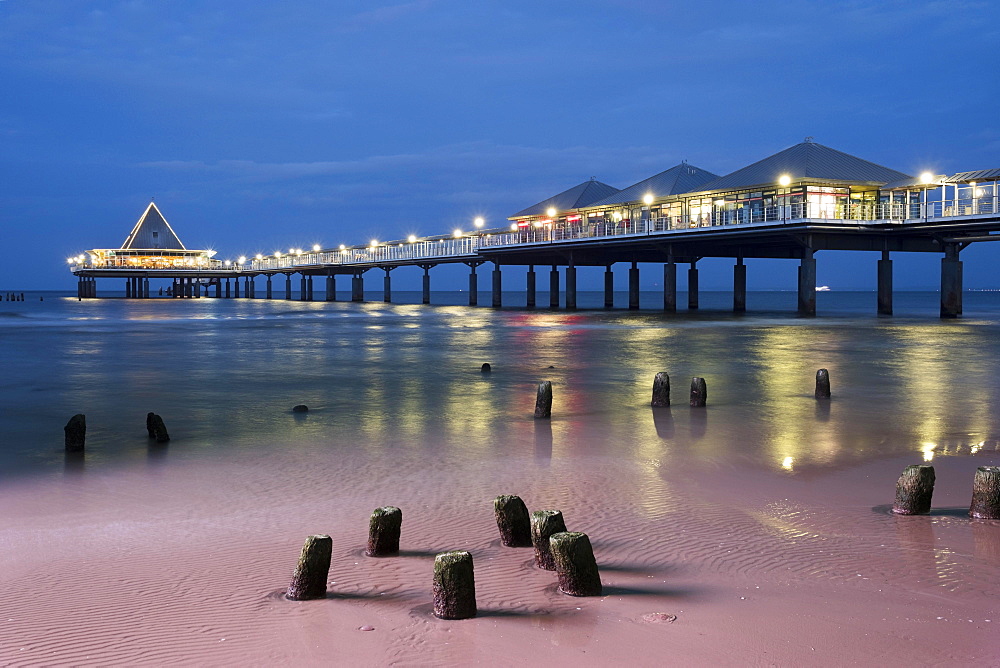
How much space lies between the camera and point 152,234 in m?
144

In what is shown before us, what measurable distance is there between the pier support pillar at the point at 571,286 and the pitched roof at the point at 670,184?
21.0ft

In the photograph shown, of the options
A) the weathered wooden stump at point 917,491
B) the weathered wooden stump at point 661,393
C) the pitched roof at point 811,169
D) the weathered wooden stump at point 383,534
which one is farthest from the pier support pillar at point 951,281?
the weathered wooden stump at point 383,534

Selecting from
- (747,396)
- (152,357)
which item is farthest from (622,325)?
(747,396)

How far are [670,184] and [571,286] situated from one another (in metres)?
14.1

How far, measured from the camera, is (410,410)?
16.4 metres

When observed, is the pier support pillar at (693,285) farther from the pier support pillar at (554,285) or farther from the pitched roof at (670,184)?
the pier support pillar at (554,285)

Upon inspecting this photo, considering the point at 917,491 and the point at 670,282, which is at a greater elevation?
the point at 670,282

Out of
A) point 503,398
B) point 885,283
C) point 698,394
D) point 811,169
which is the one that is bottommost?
point 503,398

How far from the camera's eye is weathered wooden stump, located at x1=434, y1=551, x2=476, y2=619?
19.5 feet

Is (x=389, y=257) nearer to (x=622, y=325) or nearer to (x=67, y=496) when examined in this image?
(x=622, y=325)

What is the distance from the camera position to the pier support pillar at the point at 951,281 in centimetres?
4820

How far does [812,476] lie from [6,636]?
8.28 m

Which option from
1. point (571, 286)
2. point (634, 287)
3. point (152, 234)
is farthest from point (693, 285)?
point (152, 234)

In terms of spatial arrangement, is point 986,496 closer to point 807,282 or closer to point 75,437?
point 75,437
